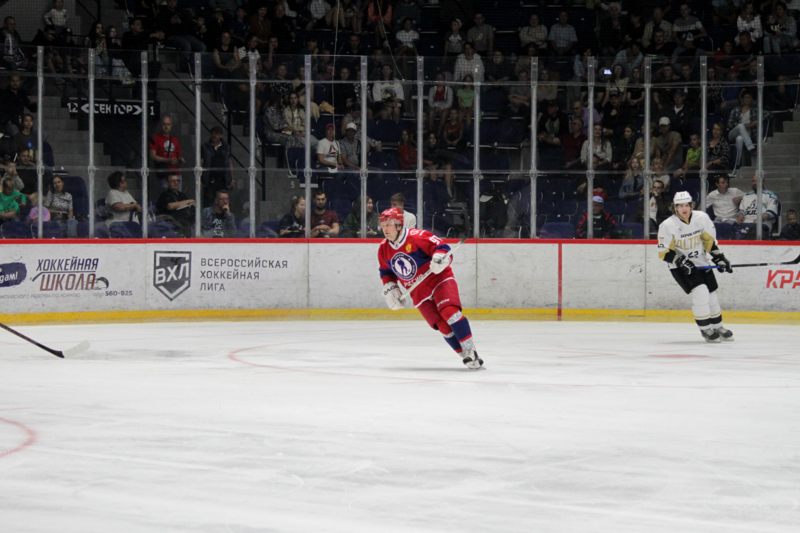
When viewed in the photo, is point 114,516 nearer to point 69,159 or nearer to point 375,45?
point 69,159

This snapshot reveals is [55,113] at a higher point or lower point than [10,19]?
lower

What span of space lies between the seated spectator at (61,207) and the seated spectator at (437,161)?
174 inches

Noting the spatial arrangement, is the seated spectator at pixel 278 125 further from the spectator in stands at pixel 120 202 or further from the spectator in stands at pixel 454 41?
the spectator in stands at pixel 454 41

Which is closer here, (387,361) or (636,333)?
(387,361)

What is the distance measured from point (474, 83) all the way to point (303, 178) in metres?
2.53

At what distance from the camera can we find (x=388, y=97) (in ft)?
42.8

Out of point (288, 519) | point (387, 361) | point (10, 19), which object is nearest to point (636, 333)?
point (387, 361)

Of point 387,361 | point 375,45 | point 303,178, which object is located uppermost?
point 375,45

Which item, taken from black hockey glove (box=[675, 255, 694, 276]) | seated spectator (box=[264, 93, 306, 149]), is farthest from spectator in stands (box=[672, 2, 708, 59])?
seated spectator (box=[264, 93, 306, 149])

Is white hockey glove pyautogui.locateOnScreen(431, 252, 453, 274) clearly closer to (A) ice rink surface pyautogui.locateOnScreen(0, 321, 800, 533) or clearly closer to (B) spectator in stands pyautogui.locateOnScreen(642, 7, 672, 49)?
(A) ice rink surface pyautogui.locateOnScreen(0, 321, 800, 533)

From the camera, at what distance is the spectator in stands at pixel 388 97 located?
42.7ft

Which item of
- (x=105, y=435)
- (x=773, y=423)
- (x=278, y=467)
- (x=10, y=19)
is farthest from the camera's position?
(x=10, y=19)

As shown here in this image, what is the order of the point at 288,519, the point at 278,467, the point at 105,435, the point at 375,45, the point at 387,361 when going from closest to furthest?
the point at 288,519
the point at 278,467
the point at 105,435
the point at 387,361
the point at 375,45

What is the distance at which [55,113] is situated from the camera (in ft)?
40.5
